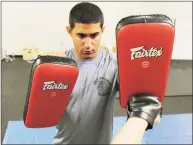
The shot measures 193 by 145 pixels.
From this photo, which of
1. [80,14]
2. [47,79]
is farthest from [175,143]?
[47,79]

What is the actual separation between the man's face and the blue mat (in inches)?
22.7

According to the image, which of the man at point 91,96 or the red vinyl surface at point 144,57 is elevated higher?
the red vinyl surface at point 144,57

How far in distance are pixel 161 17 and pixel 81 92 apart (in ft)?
2.10

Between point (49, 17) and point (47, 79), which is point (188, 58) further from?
point (47, 79)

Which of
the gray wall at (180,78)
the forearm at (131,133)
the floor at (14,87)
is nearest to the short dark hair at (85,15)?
the forearm at (131,133)

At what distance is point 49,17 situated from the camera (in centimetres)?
237

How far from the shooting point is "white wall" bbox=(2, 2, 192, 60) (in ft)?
7.62

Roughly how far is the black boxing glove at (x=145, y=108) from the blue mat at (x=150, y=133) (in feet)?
3.00

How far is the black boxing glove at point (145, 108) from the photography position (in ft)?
2.05

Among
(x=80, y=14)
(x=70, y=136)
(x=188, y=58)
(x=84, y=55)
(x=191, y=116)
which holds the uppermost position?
(x=80, y=14)

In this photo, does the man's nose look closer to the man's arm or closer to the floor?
the man's arm

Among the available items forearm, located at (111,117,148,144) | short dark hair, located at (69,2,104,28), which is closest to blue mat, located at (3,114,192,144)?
short dark hair, located at (69,2,104,28)

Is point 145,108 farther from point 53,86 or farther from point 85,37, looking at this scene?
point 85,37

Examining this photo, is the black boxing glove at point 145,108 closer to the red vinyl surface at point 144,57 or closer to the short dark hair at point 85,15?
the red vinyl surface at point 144,57
